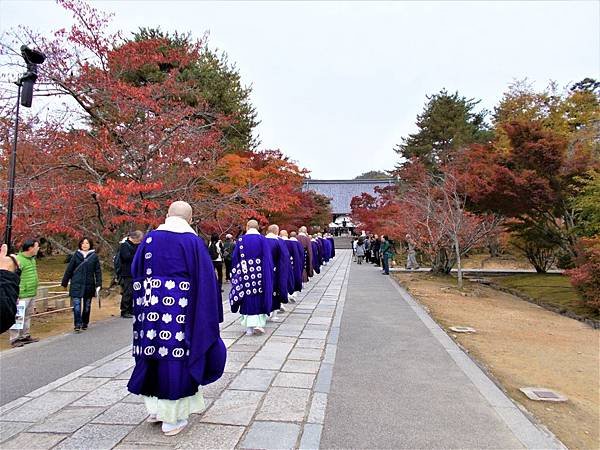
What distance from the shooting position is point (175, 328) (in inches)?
127

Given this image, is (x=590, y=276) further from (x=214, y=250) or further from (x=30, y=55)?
(x=30, y=55)

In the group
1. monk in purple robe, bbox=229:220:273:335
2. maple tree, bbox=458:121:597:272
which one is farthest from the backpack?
maple tree, bbox=458:121:597:272

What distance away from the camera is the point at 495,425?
11.6ft

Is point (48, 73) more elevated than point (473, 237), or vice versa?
point (48, 73)

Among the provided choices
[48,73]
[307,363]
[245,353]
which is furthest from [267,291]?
[48,73]

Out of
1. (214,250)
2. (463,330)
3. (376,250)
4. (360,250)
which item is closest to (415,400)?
(463,330)

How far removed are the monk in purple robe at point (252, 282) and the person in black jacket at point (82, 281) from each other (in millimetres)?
2320

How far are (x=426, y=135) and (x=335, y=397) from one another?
30871 mm

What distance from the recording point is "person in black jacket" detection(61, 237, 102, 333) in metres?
7.07

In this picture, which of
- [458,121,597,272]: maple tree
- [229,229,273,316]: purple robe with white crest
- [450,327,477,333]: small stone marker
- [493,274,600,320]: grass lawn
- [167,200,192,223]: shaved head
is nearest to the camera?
[167,200,192,223]: shaved head

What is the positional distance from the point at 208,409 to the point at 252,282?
3048 mm

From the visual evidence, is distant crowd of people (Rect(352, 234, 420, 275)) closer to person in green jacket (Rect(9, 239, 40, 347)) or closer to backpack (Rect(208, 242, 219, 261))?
backpack (Rect(208, 242, 219, 261))

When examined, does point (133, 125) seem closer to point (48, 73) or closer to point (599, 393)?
point (48, 73)

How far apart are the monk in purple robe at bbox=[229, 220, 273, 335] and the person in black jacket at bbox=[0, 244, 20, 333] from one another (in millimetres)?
3460
